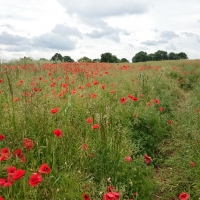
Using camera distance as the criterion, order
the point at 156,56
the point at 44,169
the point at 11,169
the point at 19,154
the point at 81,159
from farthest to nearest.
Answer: the point at 156,56, the point at 81,159, the point at 19,154, the point at 44,169, the point at 11,169

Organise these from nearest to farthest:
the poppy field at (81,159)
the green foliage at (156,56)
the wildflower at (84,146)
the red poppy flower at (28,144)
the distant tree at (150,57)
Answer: the poppy field at (81,159) < the red poppy flower at (28,144) < the wildflower at (84,146) < the green foliage at (156,56) < the distant tree at (150,57)

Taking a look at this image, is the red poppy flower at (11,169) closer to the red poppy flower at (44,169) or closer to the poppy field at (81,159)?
the poppy field at (81,159)

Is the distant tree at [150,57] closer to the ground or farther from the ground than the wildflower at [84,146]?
farther from the ground

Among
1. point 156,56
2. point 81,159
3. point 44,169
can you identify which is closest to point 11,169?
point 44,169

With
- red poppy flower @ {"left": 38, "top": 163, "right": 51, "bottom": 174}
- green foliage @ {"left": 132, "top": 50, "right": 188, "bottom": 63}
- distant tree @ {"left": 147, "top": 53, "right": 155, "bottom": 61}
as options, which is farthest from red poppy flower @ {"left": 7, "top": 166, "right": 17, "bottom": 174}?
distant tree @ {"left": 147, "top": 53, "right": 155, "bottom": 61}

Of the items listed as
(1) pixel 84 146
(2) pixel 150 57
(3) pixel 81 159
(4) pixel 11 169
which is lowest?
(3) pixel 81 159

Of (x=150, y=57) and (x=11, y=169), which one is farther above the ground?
(x=150, y=57)

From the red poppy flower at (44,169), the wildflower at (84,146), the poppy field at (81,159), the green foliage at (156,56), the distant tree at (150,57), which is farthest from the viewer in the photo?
the distant tree at (150,57)

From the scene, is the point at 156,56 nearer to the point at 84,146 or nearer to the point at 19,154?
the point at 84,146

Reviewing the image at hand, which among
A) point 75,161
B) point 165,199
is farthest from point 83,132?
point 165,199

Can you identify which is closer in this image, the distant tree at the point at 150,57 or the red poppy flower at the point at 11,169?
the red poppy flower at the point at 11,169

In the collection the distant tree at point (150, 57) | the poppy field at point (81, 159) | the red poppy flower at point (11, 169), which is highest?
the distant tree at point (150, 57)

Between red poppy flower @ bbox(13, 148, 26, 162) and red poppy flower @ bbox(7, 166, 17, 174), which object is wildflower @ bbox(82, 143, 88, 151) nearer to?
red poppy flower @ bbox(13, 148, 26, 162)

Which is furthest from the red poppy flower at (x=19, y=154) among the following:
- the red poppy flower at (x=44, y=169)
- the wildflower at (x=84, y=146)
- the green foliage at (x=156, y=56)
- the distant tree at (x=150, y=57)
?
the distant tree at (x=150, y=57)
